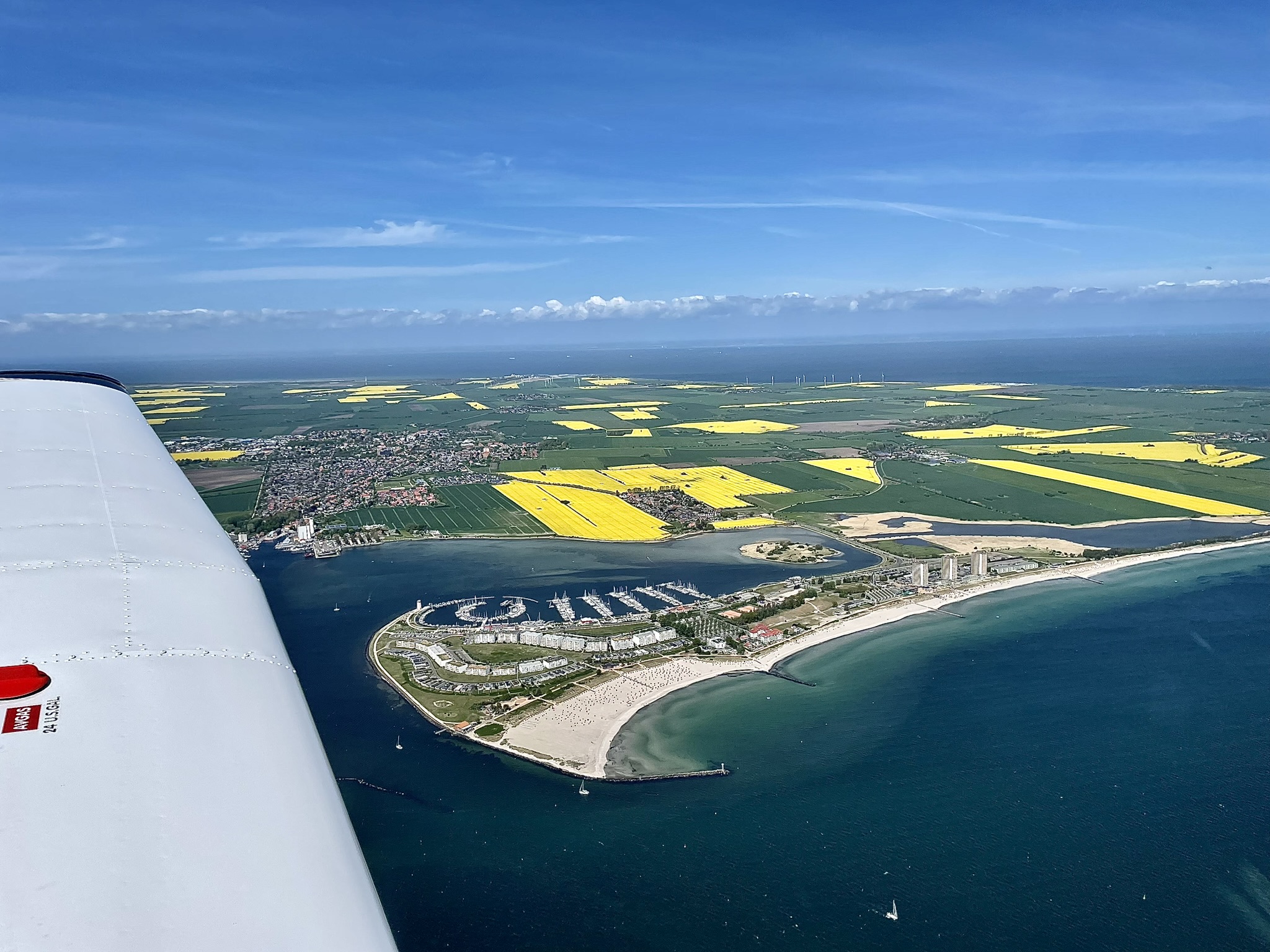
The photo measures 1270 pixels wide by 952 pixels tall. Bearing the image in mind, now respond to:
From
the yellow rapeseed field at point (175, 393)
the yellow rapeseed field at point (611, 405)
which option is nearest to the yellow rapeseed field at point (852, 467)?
the yellow rapeseed field at point (611, 405)

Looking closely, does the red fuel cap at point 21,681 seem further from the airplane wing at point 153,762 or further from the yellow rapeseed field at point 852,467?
the yellow rapeseed field at point 852,467

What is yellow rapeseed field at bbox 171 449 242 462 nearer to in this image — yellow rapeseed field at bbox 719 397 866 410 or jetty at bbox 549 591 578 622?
jetty at bbox 549 591 578 622

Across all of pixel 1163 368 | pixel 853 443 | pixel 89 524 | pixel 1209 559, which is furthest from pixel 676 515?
pixel 1163 368

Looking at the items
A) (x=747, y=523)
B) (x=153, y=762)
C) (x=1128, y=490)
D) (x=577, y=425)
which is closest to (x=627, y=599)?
(x=747, y=523)

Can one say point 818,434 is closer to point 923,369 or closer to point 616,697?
point 616,697

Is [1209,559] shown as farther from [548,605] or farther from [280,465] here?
[280,465]

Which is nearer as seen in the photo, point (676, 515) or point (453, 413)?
point (676, 515)
